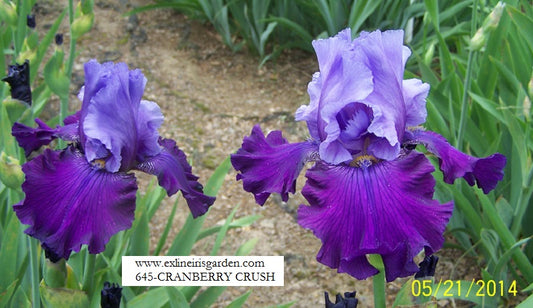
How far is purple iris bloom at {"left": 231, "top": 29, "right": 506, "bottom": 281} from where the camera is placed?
1.13 m

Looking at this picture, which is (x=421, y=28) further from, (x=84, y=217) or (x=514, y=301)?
(x=84, y=217)

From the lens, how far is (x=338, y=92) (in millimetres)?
1206

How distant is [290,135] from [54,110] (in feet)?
3.96

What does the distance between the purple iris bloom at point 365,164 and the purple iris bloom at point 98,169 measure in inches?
8.4

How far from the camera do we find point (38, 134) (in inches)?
56.9

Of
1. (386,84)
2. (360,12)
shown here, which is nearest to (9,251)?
(386,84)

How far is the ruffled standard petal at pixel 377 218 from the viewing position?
112 centimetres

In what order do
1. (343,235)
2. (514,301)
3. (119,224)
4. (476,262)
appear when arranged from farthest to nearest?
(476,262)
(514,301)
(119,224)
(343,235)

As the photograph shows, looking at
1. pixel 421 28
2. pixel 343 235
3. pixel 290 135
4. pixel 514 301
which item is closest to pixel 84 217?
pixel 343 235

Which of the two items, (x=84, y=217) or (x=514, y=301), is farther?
(x=514, y=301)

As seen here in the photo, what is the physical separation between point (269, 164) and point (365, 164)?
0.64 feet

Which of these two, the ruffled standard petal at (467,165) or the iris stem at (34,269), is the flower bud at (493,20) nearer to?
the ruffled standard petal at (467,165)

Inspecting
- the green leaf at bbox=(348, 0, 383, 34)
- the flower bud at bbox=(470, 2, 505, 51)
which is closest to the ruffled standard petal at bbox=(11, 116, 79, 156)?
the flower bud at bbox=(470, 2, 505, 51)

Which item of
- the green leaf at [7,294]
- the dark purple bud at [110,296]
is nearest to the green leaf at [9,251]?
the green leaf at [7,294]
